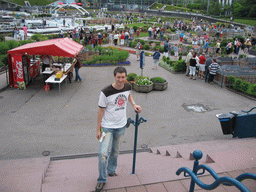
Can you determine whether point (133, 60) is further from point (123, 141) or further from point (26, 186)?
point (26, 186)

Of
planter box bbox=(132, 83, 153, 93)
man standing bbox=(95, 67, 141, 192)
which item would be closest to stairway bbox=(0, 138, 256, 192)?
man standing bbox=(95, 67, 141, 192)

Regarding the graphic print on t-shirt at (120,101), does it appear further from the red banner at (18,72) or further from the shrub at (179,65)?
the shrub at (179,65)

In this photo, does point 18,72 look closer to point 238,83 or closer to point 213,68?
point 213,68

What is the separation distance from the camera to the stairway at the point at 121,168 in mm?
4273

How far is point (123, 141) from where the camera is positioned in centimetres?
802

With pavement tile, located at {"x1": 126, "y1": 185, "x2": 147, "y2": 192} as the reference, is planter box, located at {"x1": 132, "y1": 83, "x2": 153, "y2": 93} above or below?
below

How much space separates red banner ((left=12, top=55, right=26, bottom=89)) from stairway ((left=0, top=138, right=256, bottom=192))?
7.89 m

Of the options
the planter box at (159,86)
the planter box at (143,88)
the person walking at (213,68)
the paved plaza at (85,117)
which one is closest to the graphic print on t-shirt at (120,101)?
the paved plaza at (85,117)

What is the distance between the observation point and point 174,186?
13.4ft

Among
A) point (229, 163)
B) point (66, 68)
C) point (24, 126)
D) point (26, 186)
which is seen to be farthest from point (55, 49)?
point (229, 163)

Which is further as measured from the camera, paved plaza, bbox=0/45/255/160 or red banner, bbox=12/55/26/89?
red banner, bbox=12/55/26/89

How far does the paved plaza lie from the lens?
7824 mm

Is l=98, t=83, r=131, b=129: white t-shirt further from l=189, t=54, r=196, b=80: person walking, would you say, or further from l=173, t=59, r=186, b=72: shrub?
l=173, t=59, r=186, b=72: shrub

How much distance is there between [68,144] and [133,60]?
1496 centimetres
